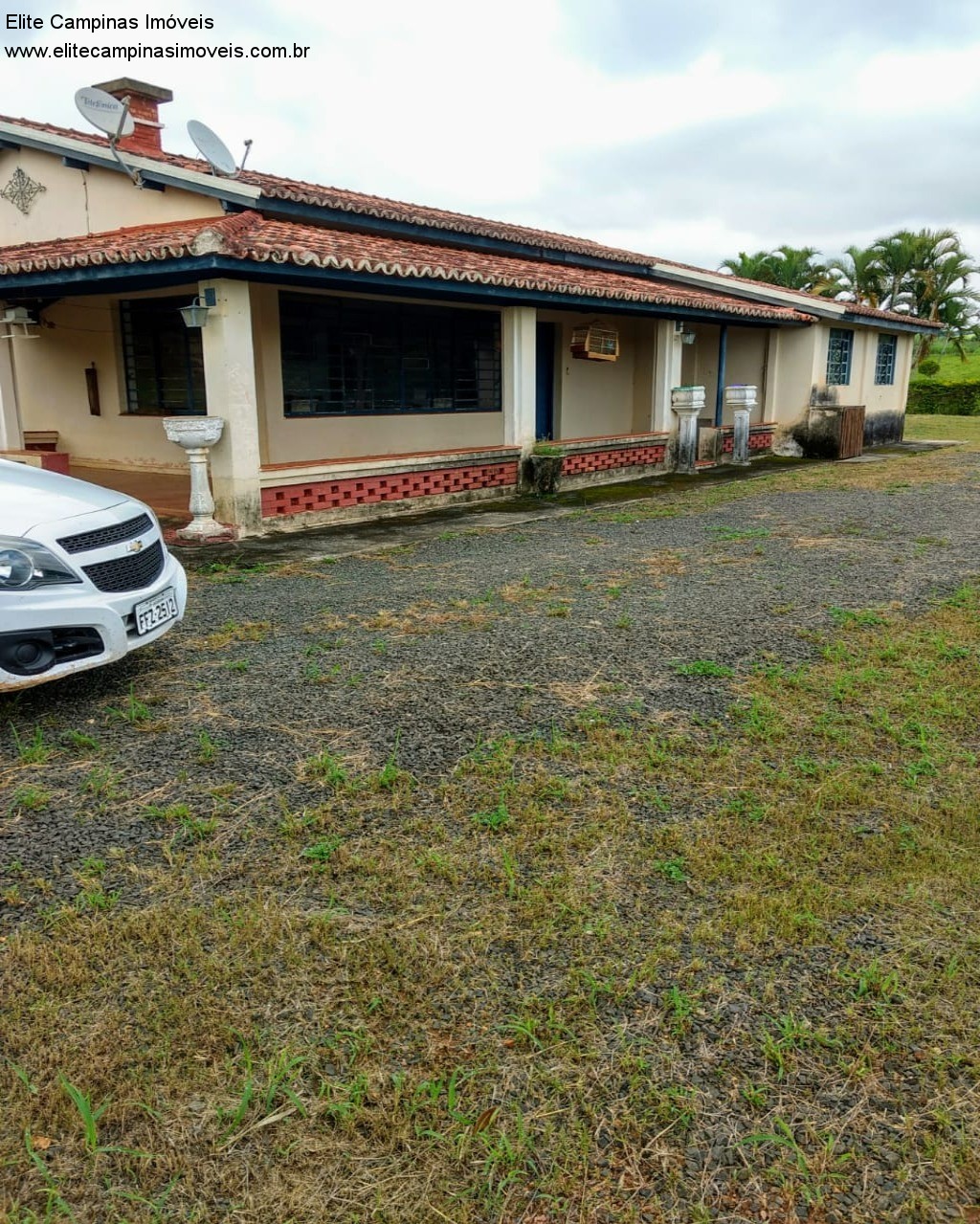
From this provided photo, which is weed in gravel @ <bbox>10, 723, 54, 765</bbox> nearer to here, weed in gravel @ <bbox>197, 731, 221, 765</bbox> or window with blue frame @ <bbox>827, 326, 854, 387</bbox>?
weed in gravel @ <bbox>197, 731, 221, 765</bbox>

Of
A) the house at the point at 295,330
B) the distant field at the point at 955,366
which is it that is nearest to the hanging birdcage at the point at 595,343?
the house at the point at 295,330

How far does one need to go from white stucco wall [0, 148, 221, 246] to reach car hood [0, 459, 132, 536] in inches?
289

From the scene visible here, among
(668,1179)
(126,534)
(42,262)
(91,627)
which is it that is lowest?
(668,1179)

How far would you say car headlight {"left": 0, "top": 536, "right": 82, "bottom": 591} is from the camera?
13.2ft

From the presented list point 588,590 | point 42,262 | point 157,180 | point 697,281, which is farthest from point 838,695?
point 697,281

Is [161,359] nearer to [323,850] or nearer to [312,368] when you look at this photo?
[312,368]

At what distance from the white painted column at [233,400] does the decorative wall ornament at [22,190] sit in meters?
5.14

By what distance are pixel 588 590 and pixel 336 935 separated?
14.9ft

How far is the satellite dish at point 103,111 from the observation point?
10.1m

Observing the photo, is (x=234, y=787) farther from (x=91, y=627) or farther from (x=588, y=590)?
(x=588, y=590)

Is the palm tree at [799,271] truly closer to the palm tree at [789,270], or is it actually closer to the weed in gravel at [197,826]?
the palm tree at [789,270]

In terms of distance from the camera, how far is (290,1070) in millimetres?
2197

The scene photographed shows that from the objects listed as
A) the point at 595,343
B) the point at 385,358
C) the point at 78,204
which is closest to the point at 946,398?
the point at 595,343

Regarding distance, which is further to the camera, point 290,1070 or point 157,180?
point 157,180
